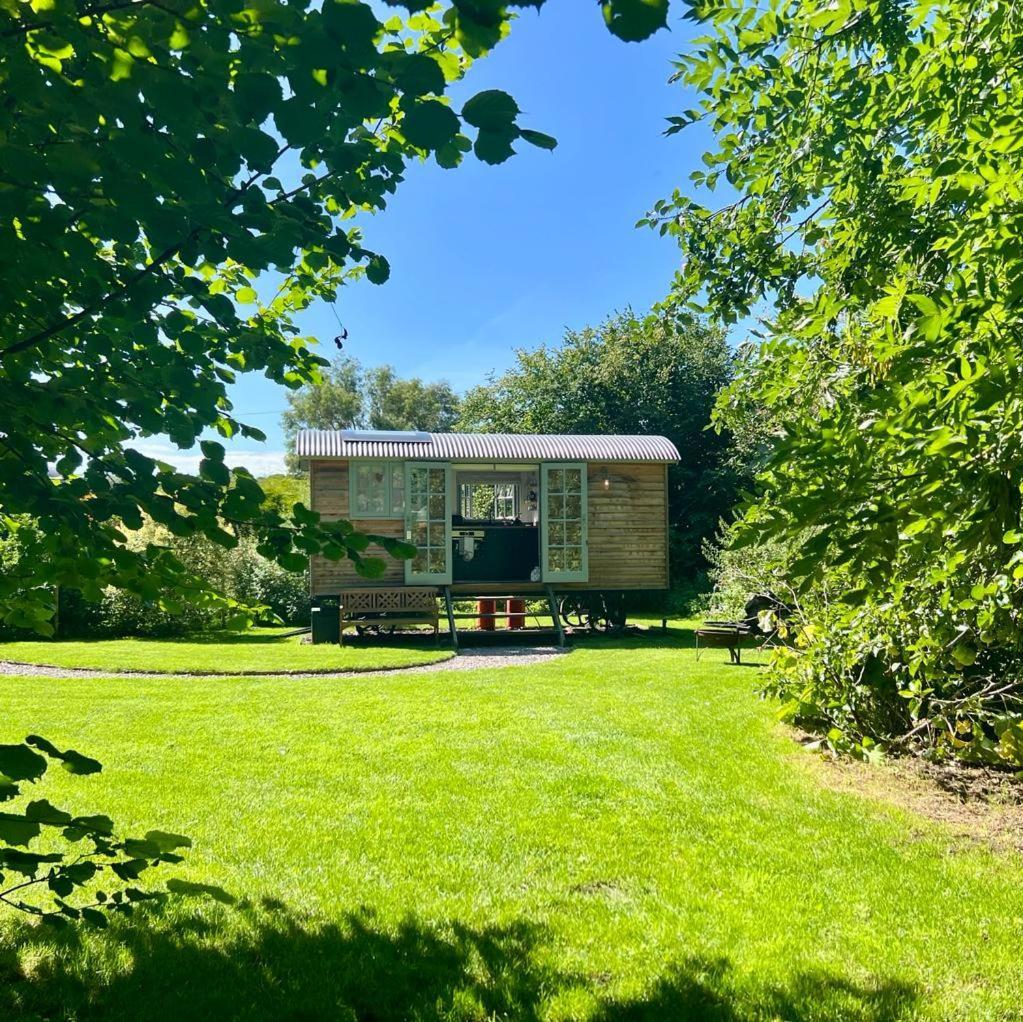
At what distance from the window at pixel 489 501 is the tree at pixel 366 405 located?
17102 mm

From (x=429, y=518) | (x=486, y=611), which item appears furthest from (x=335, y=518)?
(x=486, y=611)

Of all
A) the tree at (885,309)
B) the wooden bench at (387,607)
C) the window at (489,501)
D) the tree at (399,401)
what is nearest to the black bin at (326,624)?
the wooden bench at (387,607)

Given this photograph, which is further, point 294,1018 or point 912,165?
point 912,165

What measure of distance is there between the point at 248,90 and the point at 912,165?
309 cm

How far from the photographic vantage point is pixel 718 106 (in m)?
2.91

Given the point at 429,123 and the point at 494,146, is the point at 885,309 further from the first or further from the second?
the point at 429,123

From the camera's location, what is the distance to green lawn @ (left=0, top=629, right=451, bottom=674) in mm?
9078

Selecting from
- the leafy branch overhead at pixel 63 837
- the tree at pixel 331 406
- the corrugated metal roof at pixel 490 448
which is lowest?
the leafy branch overhead at pixel 63 837

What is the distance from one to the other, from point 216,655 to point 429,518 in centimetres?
411

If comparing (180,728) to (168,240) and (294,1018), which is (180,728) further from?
(168,240)

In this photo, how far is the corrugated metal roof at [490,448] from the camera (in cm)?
1217

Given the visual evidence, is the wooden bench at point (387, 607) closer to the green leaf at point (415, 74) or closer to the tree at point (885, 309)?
the tree at point (885, 309)

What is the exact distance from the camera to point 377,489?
40.5 ft

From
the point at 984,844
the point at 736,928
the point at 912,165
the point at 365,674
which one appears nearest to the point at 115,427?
the point at 736,928
